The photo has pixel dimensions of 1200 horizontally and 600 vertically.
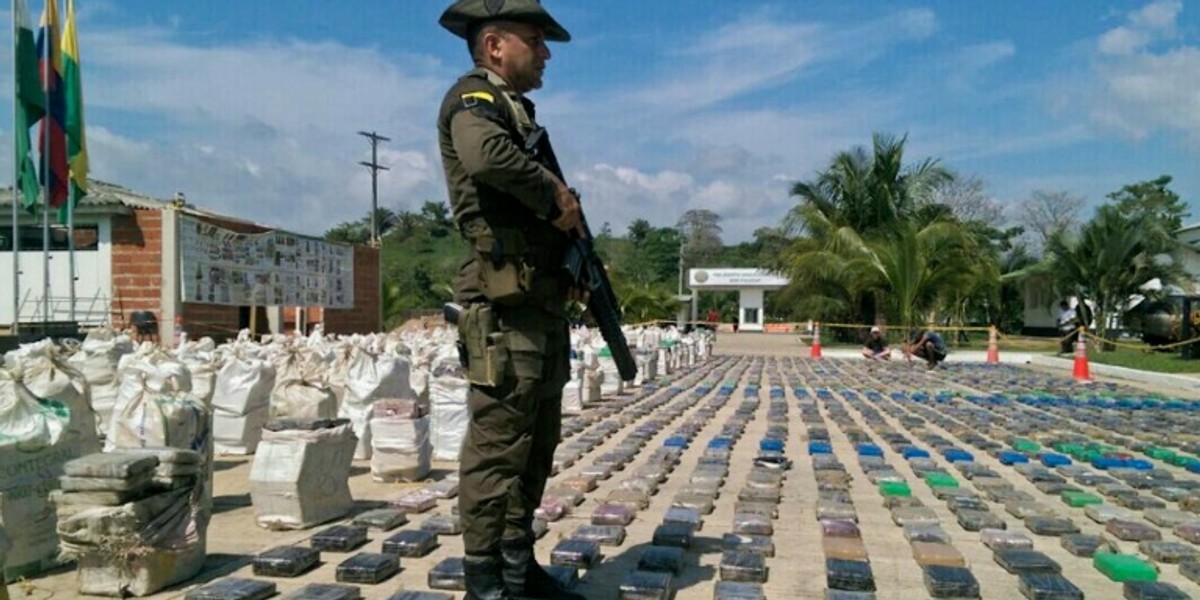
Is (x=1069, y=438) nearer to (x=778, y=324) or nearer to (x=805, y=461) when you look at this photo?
(x=805, y=461)

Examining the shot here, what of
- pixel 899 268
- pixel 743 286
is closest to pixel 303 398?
pixel 899 268

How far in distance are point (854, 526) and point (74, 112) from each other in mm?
16308

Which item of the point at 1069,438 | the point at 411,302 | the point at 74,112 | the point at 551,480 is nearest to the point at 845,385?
the point at 1069,438

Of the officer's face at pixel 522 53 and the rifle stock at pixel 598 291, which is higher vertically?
the officer's face at pixel 522 53

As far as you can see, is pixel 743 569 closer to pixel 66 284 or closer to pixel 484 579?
pixel 484 579

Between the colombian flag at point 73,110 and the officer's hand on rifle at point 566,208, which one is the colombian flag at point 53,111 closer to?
the colombian flag at point 73,110

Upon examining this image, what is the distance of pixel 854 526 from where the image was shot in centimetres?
421

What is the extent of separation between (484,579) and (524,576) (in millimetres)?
161

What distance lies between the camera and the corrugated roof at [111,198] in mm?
17312

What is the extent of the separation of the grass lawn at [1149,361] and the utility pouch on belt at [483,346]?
1633cm

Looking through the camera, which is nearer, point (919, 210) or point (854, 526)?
point (854, 526)

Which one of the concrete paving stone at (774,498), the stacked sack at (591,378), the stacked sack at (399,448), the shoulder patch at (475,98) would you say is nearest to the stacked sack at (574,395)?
the concrete paving stone at (774,498)

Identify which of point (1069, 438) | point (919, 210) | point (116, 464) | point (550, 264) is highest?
point (919, 210)

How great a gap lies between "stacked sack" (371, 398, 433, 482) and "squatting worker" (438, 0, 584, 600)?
2483mm
